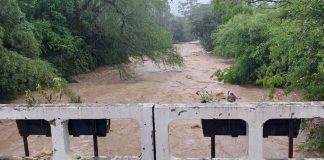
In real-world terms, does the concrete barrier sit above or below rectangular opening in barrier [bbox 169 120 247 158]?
above

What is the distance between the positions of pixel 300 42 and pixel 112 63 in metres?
14.2

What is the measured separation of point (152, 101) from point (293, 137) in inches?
372

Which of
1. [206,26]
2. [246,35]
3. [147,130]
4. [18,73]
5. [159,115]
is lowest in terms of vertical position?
[18,73]

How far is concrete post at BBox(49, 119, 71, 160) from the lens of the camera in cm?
362

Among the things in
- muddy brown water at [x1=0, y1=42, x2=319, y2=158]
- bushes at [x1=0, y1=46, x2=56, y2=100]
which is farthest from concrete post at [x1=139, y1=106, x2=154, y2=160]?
bushes at [x1=0, y1=46, x2=56, y2=100]

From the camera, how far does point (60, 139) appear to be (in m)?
3.63

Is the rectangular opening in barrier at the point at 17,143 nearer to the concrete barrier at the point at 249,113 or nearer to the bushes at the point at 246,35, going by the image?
the concrete barrier at the point at 249,113

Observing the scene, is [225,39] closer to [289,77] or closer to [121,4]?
[121,4]

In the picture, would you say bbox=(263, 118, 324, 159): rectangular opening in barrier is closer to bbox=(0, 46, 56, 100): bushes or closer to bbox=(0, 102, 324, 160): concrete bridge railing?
bbox=(0, 102, 324, 160): concrete bridge railing

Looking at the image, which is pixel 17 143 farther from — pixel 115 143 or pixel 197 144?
pixel 197 144

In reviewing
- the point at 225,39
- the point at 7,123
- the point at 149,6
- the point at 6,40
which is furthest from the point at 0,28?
the point at 225,39

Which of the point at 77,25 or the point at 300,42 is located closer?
the point at 300,42

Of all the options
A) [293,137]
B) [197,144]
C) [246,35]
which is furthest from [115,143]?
[246,35]

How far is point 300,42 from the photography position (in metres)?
6.25
